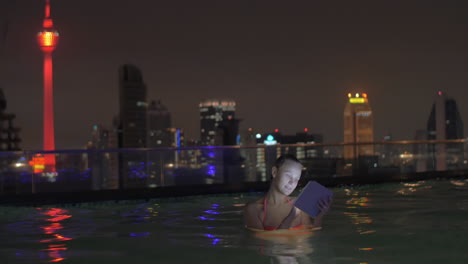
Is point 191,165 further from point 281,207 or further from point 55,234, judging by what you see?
point 281,207

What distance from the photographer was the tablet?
639 centimetres

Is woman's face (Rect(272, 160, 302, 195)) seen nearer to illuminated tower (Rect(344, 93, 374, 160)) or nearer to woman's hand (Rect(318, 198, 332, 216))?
woman's hand (Rect(318, 198, 332, 216))

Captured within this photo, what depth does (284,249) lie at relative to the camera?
21.9 feet

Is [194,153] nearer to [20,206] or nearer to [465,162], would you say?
[20,206]

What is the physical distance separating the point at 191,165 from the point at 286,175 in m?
11.0

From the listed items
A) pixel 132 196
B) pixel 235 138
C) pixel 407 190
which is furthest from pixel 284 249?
pixel 235 138

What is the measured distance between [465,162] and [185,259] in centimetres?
1689

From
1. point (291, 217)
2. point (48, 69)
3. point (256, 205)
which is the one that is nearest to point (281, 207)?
point (291, 217)

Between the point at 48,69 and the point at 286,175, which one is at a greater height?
the point at 48,69

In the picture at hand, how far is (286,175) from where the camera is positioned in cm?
650

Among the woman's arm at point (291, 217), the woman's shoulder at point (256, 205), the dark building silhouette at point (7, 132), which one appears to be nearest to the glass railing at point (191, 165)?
the woman's shoulder at point (256, 205)

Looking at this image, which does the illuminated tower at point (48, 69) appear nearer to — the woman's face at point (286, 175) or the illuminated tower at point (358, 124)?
the illuminated tower at point (358, 124)

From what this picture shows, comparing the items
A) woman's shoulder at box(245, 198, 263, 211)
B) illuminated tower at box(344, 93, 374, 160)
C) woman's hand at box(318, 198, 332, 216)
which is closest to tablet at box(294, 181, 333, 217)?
woman's hand at box(318, 198, 332, 216)

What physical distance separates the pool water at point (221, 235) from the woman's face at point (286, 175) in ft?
2.16
